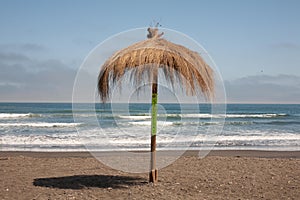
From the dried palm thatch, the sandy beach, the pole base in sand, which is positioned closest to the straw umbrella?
the dried palm thatch

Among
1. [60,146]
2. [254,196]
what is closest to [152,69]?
[254,196]

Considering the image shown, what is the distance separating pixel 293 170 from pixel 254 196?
2856 mm

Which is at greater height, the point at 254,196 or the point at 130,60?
the point at 130,60

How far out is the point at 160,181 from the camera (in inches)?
299

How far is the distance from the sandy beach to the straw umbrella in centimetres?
97

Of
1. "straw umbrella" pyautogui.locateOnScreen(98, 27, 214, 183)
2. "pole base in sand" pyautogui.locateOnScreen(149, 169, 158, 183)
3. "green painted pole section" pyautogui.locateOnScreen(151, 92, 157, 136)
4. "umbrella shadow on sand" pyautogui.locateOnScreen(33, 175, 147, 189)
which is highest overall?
"straw umbrella" pyautogui.locateOnScreen(98, 27, 214, 183)

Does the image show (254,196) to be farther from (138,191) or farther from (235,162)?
(235,162)

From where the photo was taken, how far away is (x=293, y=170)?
354 inches

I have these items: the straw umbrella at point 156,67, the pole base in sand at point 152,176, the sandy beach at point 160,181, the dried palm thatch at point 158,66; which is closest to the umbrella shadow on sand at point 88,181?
the sandy beach at point 160,181

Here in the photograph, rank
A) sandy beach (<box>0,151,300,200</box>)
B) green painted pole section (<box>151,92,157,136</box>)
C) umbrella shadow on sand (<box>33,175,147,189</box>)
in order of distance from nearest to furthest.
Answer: sandy beach (<box>0,151,300,200</box>) → green painted pole section (<box>151,92,157,136</box>) → umbrella shadow on sand (<box>33,175,147,189</box>)

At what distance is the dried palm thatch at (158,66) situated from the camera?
21.3 feet

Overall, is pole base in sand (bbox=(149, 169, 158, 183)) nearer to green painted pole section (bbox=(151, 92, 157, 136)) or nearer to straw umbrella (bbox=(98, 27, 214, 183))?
straw umbrella (bbox=(98, 27, 214, 183))

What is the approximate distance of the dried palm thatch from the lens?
255 inches

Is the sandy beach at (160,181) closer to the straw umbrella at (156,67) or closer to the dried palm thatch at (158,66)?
the straw umbrella at (156,67)
